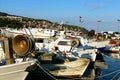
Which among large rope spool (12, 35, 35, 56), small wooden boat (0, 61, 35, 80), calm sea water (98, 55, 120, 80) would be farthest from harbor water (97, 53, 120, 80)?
small wooden boat (0, 61, 35, 80)

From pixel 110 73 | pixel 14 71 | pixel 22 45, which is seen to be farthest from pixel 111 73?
pixel 14 71

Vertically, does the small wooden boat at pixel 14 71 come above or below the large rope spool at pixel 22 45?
below

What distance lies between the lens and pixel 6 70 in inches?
662

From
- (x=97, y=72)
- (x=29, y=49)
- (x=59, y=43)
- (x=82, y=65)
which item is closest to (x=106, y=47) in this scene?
(x=59, y=43)

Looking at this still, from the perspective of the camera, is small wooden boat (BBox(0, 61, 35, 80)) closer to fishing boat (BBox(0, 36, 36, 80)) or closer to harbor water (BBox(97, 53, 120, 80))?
fishing boat (BBox(0, 36, 36, 80))

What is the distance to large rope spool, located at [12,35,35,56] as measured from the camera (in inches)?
736

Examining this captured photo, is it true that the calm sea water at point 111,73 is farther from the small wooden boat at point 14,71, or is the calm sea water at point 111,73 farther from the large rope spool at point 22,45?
the small wooden boat at point 14,71

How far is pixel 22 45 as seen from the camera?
19.1 meters

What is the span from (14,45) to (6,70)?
2.42 metres

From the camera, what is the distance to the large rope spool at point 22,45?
18703mm

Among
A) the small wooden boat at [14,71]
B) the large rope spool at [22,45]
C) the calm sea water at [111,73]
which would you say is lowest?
the calm sea water at [111,73]

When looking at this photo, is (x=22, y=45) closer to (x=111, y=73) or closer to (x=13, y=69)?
(x=13, y=69)

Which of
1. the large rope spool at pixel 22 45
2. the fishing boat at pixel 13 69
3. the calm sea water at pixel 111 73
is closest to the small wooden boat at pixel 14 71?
the fishing boat at pixel 13 69

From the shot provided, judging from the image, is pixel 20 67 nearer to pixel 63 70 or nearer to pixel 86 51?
pixel 63 70
